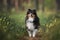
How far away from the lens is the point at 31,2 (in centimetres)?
153

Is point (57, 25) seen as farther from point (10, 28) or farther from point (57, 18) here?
point (10, 28)

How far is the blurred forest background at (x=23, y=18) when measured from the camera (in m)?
1.50

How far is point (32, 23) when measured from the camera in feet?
4.91

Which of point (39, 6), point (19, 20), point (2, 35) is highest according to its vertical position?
point (39, 6)

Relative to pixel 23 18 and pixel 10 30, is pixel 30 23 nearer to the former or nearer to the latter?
pixel 23 18

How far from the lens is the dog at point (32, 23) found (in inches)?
58.6

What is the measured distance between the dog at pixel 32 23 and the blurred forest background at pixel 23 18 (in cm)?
3

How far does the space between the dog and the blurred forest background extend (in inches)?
1.3

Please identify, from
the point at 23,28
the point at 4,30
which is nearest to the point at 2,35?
the point at 4,30

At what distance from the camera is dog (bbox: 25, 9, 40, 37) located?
1.49 m

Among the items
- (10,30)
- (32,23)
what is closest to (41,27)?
(32,23)

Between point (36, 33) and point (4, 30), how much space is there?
30 cm

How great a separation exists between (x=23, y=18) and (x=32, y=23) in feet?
0.32

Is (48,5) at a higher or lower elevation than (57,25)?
higher
